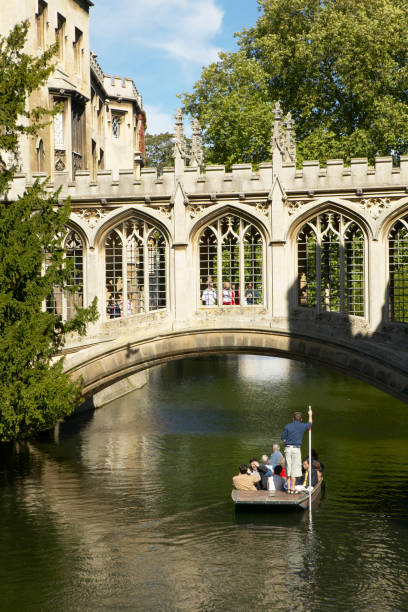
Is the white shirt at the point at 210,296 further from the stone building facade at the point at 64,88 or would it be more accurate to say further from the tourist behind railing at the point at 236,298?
the stone building facade at the point at 64,88

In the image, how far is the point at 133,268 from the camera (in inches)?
1017

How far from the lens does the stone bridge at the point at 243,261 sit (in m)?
22.6

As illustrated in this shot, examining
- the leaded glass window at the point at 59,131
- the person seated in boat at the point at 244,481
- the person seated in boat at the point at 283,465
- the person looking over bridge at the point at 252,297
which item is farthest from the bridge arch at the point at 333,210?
the leaded glass window at the point at 59,131

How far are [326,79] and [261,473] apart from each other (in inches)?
1052

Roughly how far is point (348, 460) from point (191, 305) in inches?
288

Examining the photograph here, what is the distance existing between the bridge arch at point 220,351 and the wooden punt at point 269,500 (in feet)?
12.1

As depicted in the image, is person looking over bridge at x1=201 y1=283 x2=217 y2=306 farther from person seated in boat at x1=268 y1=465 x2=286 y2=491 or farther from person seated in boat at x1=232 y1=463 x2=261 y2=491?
person seated in boat at x1=268 y1=465 x2=286 y2=491

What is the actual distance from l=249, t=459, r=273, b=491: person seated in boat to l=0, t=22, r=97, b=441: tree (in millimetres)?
A: 5155

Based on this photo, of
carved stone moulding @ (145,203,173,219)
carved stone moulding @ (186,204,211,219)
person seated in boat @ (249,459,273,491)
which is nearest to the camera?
person seated in boat @ (249,459,273,491)

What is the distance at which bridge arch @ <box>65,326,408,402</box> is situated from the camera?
Result: 22.9m

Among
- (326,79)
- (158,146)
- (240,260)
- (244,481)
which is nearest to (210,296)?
(240,260)

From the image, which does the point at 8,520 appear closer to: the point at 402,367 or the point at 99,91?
the point at 402,367

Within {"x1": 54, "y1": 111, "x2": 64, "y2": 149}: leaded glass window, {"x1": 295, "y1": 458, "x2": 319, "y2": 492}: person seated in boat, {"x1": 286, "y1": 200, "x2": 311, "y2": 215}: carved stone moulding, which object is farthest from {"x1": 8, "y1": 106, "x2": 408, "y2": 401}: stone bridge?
{"x1": 54, "y1": 111, "x2": 64, "y2": 149}: leaded glass window

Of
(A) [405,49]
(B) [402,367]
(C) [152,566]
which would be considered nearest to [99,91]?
(A) [405,49]
